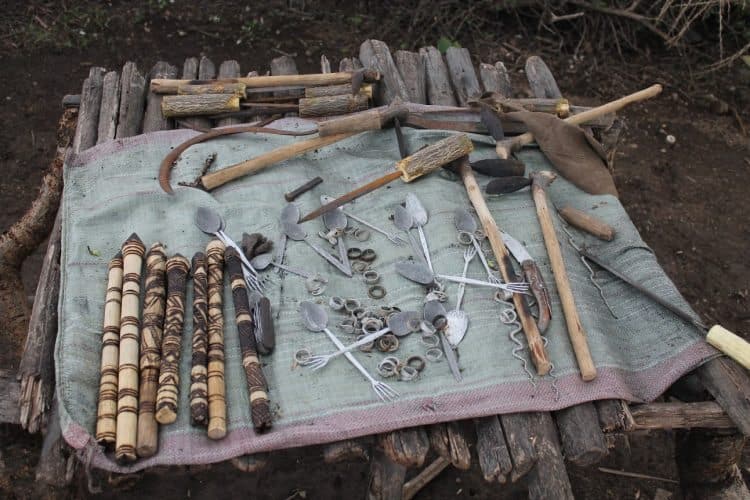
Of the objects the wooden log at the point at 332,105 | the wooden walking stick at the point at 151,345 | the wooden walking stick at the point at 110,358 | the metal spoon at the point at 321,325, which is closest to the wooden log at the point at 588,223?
the wooden log at the point at 332,105

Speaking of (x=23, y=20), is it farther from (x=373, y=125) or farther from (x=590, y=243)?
(x=590, y=243)

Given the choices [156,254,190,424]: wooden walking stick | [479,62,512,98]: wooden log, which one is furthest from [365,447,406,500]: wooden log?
[479,62,512,98]: wooden log

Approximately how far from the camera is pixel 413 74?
3.95 metres

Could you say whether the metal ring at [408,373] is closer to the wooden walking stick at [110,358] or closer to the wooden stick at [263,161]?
the wooden walking stick at [110,358]

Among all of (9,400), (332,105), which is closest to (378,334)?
(9,400)

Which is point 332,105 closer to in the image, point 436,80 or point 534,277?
point 436,80

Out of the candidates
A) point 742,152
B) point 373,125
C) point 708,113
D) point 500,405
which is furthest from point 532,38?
point 500,405

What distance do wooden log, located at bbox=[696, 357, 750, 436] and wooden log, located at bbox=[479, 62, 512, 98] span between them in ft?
6.36

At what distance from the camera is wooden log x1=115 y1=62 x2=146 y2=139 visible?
135 inches

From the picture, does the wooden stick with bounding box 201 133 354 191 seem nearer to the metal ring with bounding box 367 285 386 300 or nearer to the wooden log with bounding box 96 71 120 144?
the wooden log with bounding box 96 71 120 144

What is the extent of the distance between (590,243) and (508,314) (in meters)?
0.73

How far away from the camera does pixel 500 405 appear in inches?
94.6

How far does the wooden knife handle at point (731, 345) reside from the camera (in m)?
2.54

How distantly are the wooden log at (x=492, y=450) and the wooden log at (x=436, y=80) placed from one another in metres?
1.97
